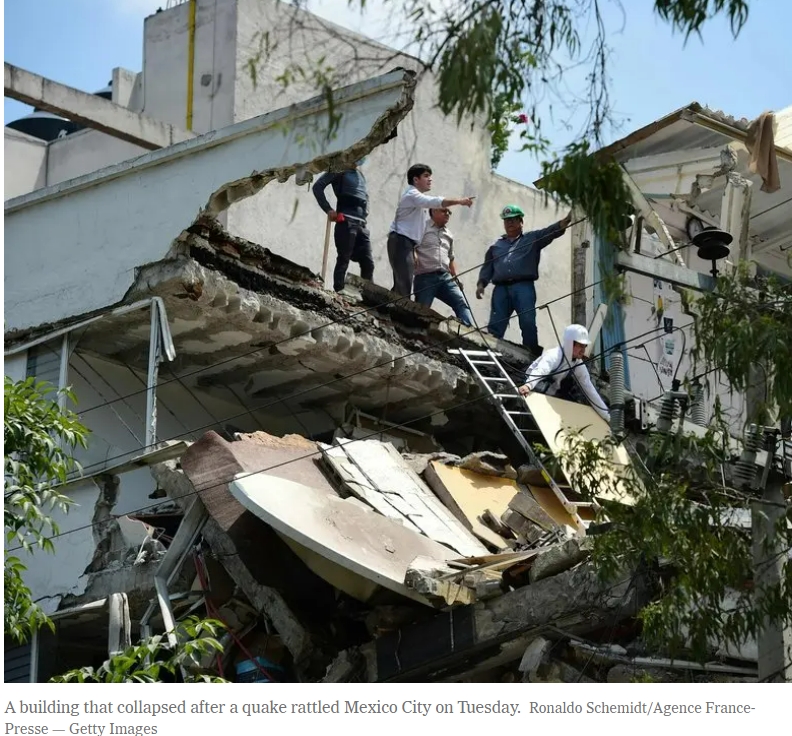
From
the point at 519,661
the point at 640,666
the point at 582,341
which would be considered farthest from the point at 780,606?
the point at 582,341

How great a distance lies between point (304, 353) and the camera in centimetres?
1548

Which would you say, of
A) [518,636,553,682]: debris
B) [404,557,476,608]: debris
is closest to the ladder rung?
[404,557,476,608]: debris

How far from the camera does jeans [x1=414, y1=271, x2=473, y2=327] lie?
16703mm

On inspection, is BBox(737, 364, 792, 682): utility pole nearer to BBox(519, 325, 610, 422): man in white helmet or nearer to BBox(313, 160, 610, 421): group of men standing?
BBox(313, 160, 610, 421): group of men standing

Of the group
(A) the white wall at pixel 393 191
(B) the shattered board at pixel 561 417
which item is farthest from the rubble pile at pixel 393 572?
(A) the white wall at pixel 393 191

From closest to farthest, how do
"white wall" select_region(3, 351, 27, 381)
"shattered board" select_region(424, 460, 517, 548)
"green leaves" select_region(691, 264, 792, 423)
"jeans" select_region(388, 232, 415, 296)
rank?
"green leaves" select_region(691, 264, 792, 423) → "shattered board" select_region(424, 460, 517, 548) → "white wall" select_region(3, 351, 27, 381) → "jeans" select_region(388, 232, 415, 296)

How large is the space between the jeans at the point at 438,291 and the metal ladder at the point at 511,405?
620mm

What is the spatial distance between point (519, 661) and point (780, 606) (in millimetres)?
3504

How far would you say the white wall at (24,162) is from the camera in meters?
22.8

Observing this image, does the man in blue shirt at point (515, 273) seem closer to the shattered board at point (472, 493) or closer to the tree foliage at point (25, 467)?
the shattered board at point (472, 493)

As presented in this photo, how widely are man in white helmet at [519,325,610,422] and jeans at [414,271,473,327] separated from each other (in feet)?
4.29

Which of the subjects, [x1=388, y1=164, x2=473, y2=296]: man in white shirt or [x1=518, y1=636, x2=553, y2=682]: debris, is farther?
[x1=388, y1=164, x2=473, y2=296]: man in white shirt

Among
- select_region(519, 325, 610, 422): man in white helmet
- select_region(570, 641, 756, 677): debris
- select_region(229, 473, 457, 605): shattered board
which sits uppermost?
select_region(519, 325, 610, 422): man in white helmet
